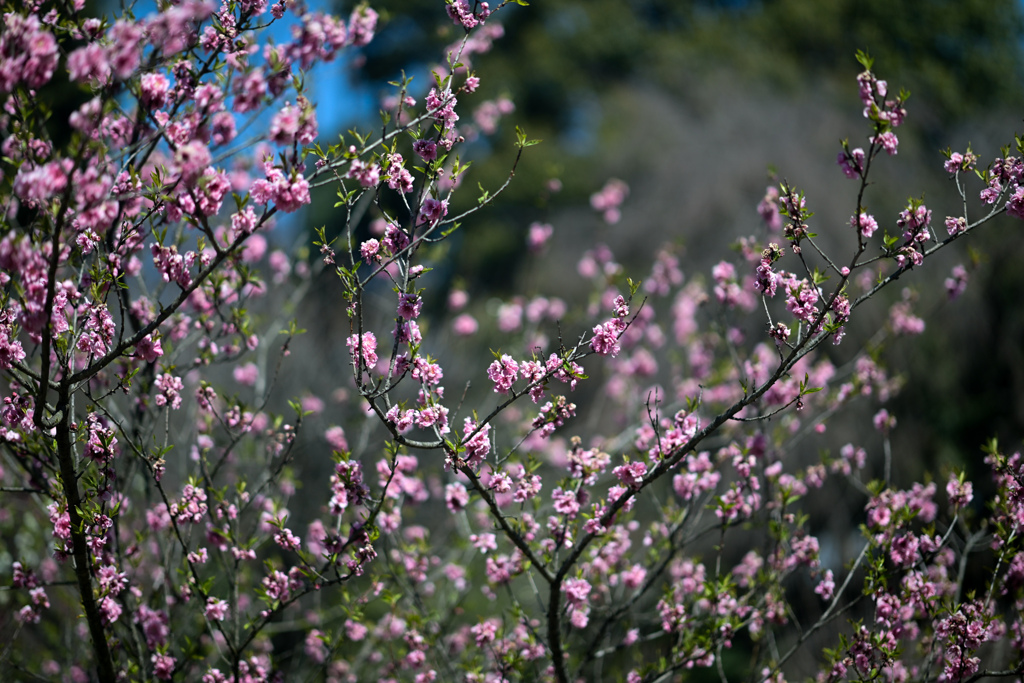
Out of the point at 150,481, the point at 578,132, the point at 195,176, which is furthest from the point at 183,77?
the point at 578,132

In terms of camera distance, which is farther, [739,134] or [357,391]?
[739,134]

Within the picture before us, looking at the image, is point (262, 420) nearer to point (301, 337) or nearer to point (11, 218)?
point (11, 218)

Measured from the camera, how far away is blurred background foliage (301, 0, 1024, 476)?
8000mm

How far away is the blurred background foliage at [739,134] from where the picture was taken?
800 centimetres

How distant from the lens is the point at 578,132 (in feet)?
70.1

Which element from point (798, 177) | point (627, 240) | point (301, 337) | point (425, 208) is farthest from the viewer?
point (627, 240)

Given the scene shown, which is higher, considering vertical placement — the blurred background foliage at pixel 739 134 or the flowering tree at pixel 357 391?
the blurred background foliage at pixel 739 134

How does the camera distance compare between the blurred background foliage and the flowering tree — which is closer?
the flowering tree

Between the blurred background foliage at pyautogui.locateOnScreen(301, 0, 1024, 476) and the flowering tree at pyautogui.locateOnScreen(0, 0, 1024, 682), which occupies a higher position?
the blurred background foliage at pyautogui.locateOnScreen(301, 0, 1024, 476)

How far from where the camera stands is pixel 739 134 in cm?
1371

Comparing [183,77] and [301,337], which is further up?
[301,337]

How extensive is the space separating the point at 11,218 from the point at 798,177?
A: 996cm

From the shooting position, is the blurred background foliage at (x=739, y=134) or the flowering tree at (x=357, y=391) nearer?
the flowering tree at (x=357, y=391)

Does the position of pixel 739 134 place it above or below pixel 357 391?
above
